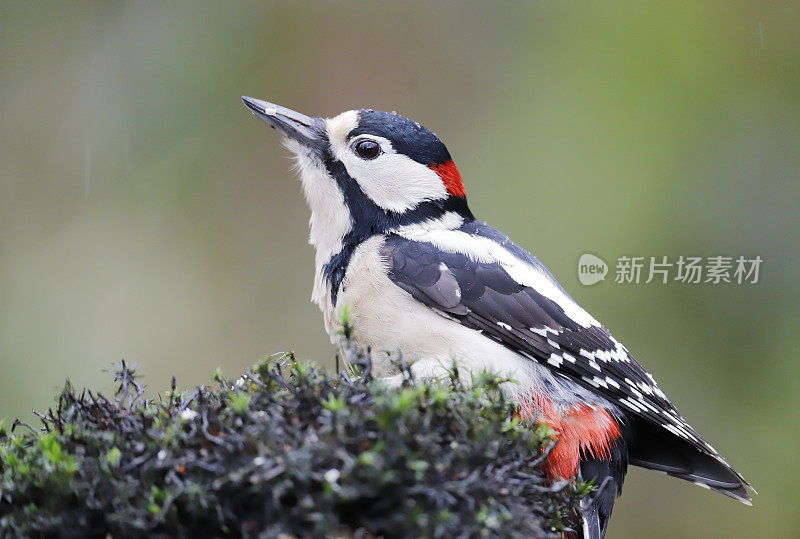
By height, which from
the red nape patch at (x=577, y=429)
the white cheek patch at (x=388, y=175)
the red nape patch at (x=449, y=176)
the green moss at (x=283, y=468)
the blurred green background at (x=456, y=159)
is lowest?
the green moss at (x=283, y=468)

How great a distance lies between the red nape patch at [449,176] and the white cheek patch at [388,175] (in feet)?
0.06

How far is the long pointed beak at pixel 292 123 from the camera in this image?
2945 mm

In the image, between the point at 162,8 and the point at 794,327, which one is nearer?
the point at 794,327

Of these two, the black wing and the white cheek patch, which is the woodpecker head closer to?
the white cheek patch

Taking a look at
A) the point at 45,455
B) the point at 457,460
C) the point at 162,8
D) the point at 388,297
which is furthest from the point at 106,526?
the point at 162,8

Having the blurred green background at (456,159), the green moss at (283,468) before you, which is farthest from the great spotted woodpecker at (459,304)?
the blurred green background at (456,159)

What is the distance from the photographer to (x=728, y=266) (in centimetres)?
498

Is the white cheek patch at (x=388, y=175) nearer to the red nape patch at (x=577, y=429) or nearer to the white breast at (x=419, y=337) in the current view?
the white breast at (x=419, y=337)

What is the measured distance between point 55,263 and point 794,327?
4693mm

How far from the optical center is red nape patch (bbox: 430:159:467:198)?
293 cm

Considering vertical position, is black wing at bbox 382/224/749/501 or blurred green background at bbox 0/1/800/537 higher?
blurred green background at bbox 0/1/800/537

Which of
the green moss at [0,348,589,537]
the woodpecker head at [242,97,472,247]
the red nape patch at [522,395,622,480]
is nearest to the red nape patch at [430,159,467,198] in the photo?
the woodpecker head at [242,97,472,247]

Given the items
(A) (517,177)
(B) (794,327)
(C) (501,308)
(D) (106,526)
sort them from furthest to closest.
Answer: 1. (A) (517,177)
2. (B) (794,327)
3. (C) (501,308)
4. (D) (106,526)

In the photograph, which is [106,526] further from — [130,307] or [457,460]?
[130,307]
